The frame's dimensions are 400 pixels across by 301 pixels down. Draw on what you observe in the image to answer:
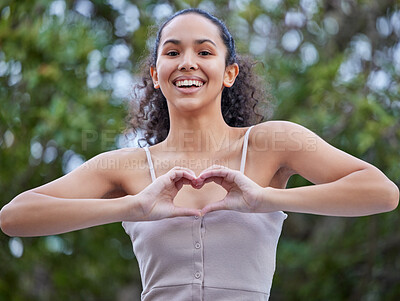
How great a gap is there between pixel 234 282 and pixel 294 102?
3.66 m

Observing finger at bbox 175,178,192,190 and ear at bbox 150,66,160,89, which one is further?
ear at bbox 150,66,160,89

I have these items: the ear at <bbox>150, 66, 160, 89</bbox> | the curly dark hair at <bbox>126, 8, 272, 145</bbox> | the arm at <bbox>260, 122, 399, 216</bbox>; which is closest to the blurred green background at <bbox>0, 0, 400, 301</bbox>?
the curly dark hair at <bbox>126, 8, 272, 145</bbox>

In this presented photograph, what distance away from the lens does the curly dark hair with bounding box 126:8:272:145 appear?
2266 mm

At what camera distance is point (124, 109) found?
171 inches

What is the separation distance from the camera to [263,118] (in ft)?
7.82

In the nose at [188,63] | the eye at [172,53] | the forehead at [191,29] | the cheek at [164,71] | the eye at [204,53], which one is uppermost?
the forehead at [191,29]

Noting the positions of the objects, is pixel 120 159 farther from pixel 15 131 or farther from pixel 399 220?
pixel 399 220

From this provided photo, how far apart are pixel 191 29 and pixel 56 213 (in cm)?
62

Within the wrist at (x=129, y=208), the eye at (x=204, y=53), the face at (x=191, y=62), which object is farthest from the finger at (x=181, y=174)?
the eye at (x=204, y=53)

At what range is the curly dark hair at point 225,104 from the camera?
2.27 meters

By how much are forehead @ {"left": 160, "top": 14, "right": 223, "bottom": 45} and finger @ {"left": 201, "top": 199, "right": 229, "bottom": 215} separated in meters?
0.47

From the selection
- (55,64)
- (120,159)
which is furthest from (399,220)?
(120,159)

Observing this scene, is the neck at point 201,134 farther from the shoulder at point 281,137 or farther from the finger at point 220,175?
the finger at point 220,175

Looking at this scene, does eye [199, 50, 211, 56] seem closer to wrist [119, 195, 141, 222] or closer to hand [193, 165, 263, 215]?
hand [193, 165, 263, 215]
